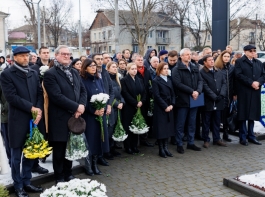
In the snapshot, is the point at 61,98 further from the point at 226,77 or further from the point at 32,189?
the point at 226,77

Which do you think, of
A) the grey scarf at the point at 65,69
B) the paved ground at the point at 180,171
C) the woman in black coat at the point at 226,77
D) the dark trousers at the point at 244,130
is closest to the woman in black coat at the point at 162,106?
the paved ground at the point at 180,171

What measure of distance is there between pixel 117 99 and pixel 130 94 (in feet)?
1.07

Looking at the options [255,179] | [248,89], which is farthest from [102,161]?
[248,89]

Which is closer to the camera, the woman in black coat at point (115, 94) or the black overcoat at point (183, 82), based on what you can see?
the woman in black coat at point (115, 94)

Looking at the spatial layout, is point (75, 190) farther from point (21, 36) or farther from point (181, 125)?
point (21, 36)

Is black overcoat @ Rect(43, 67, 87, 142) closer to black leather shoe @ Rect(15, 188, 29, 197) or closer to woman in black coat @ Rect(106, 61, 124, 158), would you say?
black leather shoe @ Rect(15, 188, 29, 197)

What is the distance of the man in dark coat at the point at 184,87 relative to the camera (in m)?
6.96

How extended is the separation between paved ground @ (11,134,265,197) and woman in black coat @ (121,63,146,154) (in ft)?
2.06

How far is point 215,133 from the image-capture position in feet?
25.2

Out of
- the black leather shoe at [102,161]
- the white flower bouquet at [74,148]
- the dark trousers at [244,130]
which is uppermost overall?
the white flower bouquet at [74,148]

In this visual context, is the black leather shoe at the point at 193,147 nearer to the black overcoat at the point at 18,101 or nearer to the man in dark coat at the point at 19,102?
the man in dark coat at the point at 19,102

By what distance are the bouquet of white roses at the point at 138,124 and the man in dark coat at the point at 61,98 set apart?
6.09ft

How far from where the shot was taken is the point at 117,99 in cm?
675

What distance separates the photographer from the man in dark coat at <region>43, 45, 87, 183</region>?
5.01 m
